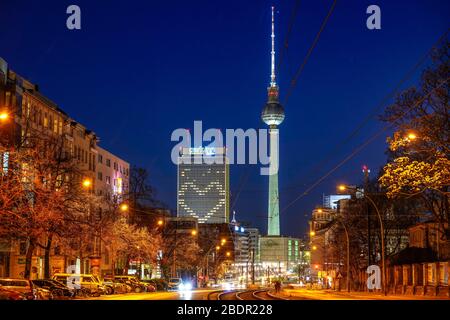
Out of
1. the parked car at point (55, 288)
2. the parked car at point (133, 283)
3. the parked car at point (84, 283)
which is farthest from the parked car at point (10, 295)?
the parked car at point (133, 283)

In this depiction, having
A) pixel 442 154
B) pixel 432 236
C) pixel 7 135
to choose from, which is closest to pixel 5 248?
pixel 7 135

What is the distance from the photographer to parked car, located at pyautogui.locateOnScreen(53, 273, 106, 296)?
5941 centimetres

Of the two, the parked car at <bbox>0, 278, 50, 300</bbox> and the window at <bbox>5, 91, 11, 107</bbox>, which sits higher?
the window at <bbox>5, 91, 11, 107</bbox>

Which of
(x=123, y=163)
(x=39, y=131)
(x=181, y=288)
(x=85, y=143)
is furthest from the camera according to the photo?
(x=123, y=163)

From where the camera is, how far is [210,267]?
185250 millimetres

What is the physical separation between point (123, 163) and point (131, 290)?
5808cm

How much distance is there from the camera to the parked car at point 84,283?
5941 cm

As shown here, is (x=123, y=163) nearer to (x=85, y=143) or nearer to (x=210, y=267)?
(x=85, y=143)

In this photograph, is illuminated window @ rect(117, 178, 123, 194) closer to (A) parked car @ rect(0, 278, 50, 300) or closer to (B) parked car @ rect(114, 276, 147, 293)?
(B) parked car @ rect(114, 276, 147, 293)

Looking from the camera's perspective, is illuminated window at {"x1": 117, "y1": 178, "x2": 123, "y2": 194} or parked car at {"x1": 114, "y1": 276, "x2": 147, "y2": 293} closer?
parked car at {"x1": 114, "y1": 276, "x2": 147, "y2": 293}

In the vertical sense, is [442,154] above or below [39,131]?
below

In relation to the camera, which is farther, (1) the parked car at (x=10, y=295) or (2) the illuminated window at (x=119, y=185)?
(2) the illuminated window at (x=119, y=185)

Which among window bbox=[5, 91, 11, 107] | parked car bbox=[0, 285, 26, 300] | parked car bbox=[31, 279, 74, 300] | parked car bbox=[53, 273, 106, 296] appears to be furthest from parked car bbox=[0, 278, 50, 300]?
window bbox=[5, 91, 11, 107]

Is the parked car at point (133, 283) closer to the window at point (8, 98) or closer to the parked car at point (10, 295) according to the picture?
the window at point (8, 98)
